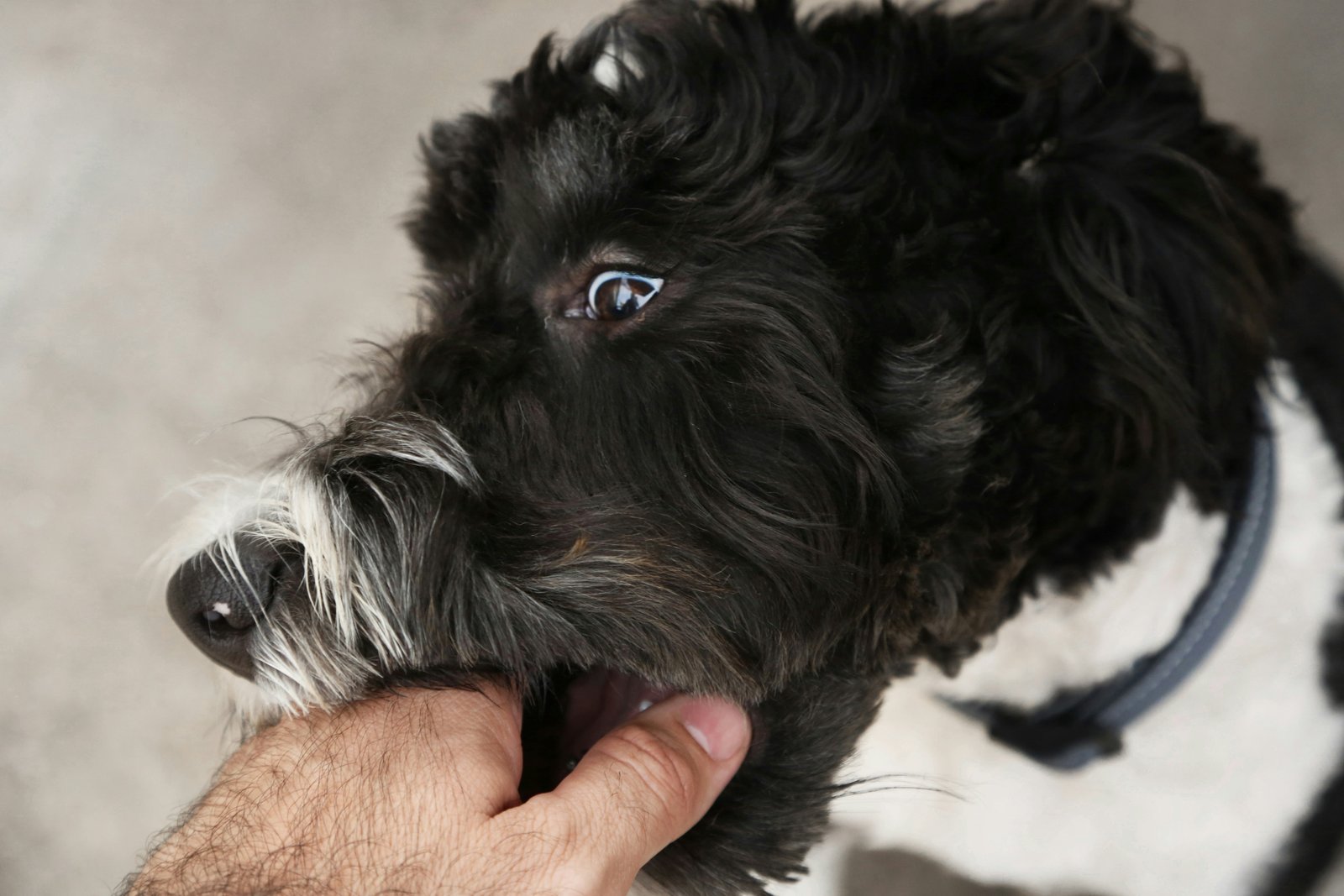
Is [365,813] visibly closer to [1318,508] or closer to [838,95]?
[838,95]

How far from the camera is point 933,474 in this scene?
121cm

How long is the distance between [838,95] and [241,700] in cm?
105

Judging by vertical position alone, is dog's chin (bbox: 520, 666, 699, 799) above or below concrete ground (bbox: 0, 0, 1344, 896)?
below

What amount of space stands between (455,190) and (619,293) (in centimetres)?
37

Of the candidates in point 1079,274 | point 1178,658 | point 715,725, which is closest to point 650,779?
point 715,725

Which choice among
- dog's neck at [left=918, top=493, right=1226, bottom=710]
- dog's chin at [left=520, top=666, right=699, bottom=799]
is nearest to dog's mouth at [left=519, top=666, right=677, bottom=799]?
dog's chin at [left=520, top=666, right=699, bottom=799]

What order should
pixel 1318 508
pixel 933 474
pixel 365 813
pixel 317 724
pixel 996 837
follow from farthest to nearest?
pixel 996 837 < pixel 1318 508 < pixel 933 474 < pixel 317 724 < pixel 365 813

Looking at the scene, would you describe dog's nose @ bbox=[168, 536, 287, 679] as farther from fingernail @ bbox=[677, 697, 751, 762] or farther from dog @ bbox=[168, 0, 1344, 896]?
fingernail @ bbox=[677, 697, 751, 762]

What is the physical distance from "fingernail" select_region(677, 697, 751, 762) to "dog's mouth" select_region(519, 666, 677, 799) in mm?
48

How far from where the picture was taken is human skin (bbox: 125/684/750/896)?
0.94 metres

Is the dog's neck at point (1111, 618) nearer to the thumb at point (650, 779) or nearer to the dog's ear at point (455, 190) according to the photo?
the thumb at point (650, 779)

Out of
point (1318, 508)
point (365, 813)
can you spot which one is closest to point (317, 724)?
point (365, 813)

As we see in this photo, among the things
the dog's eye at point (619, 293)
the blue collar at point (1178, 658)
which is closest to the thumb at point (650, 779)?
the dog's eye at point (619, 293)

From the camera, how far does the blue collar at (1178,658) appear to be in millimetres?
1484
